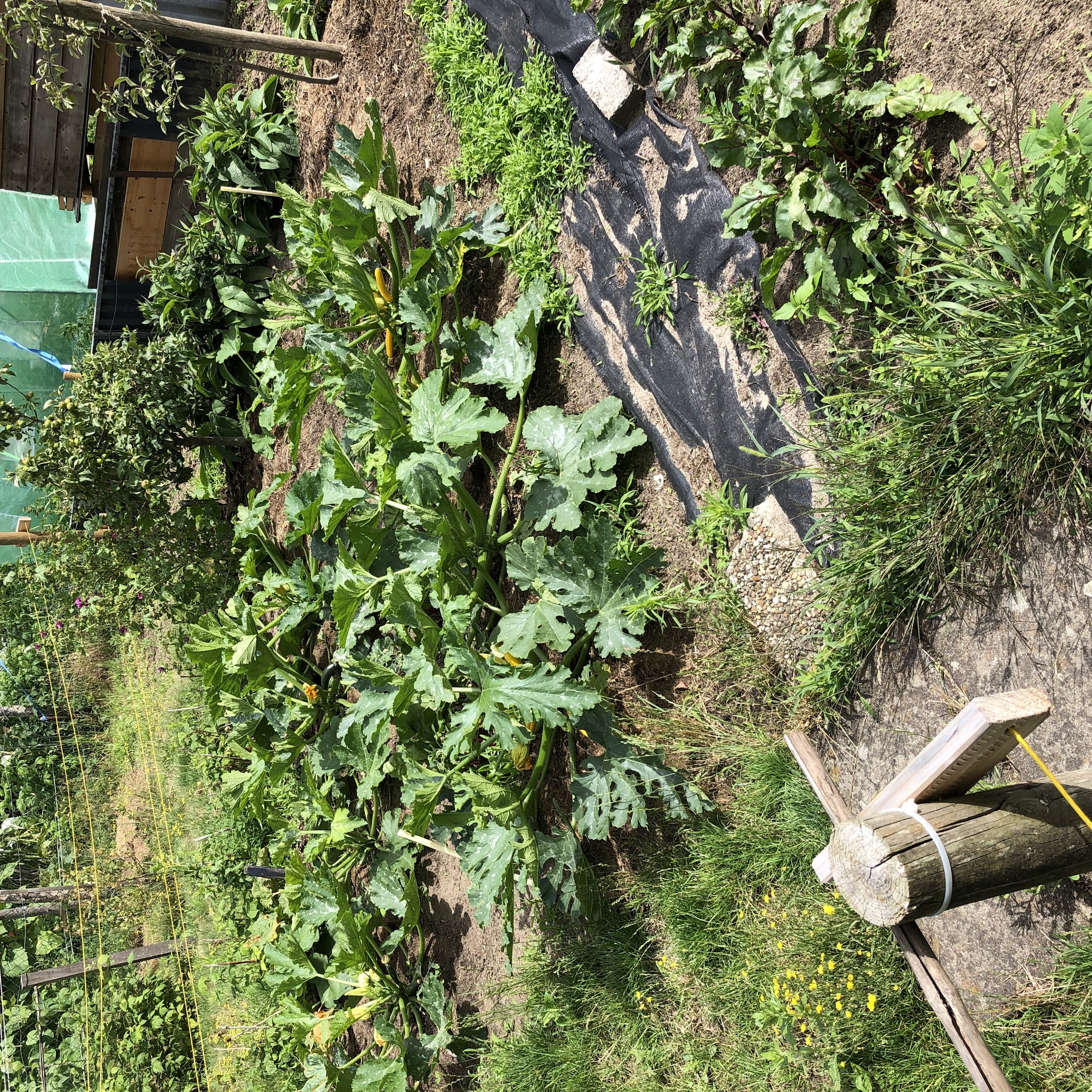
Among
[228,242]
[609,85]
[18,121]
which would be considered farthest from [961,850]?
[18,121]

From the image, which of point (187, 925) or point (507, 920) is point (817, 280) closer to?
point (507, 920)

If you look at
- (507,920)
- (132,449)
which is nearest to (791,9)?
(507,920)

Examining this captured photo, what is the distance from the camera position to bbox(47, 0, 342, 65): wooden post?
11.7 ft

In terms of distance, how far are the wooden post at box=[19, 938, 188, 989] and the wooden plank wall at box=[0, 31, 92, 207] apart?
5.21m

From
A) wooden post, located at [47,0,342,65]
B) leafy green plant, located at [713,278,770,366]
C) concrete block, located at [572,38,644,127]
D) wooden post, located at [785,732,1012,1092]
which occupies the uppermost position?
wooden post, located at [47,0,342,65]

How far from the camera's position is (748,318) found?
9.82 ft

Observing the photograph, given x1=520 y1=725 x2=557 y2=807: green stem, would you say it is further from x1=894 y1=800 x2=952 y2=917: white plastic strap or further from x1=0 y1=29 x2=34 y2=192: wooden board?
x1=0 y1=29 x2=34 y2=192: wooden board

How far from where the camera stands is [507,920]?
11.6 ft

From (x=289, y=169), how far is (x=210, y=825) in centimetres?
464

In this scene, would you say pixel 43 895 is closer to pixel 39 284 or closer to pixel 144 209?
pixel 39 284

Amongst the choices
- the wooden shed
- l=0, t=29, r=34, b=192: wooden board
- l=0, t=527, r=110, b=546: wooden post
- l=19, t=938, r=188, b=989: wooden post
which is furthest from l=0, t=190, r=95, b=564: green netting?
l=19, t=938, r=188, b=989: wooden post

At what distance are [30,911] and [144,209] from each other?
523 cm

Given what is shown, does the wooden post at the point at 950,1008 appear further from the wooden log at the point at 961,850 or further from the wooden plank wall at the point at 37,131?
the wooden plank wall at the point at 37,131

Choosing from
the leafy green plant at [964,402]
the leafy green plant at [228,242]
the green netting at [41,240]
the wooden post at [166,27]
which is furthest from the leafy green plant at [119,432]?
the leafy green plant at [964,402]
